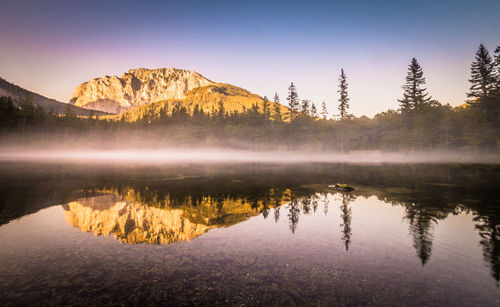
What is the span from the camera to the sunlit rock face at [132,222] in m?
8.53

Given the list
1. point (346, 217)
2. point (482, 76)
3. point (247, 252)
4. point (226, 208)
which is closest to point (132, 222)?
point (226, 208)

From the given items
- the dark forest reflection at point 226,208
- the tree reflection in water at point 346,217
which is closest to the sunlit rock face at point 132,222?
the dark forest reflection at point 226,208

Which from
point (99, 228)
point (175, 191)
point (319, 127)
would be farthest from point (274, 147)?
point (99, 228)

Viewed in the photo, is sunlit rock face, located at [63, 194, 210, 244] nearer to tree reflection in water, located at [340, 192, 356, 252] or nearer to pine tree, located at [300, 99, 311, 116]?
tree reflection in water, located at [340, 192, 356, 252]

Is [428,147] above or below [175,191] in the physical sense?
above

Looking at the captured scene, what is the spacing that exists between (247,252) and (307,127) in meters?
108

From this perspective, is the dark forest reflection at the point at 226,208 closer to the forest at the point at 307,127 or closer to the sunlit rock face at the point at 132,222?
the sunlit rock face at the point at 132,222

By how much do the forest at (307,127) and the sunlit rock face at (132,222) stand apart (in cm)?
7435

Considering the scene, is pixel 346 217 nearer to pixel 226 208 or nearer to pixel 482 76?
pixel 226 208

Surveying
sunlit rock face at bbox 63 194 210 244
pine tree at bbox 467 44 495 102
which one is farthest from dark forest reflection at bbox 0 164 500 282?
pine tree at bbox 467 44 495 102

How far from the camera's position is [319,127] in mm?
112250

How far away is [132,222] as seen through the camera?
391 inches

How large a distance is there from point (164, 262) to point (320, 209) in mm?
9137

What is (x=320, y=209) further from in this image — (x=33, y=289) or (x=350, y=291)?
(x=33, y=289)
